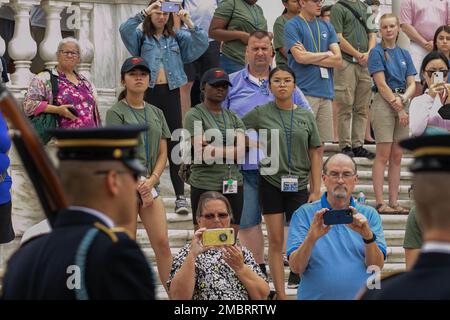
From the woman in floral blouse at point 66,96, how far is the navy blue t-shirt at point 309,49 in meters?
2.18

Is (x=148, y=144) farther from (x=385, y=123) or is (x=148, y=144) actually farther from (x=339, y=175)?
(x=385, y=123)

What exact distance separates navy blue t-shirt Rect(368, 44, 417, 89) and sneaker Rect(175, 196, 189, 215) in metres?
2.53

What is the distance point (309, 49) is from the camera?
11922mm

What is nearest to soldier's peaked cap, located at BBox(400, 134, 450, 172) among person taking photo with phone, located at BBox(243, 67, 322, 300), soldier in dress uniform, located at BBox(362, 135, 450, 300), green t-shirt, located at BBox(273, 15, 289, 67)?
soldier in dress uniform, located at BBox(362, 135, 450, 300)

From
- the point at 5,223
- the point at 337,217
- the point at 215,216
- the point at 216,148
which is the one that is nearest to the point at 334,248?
the point at 337,217

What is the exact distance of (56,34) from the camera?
460 inches

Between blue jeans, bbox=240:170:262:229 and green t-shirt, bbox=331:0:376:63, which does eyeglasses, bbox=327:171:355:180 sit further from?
green t-shirt, bbox=331:0:376:63

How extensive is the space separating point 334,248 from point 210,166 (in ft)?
6.73

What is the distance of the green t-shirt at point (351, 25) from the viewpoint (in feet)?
43.0

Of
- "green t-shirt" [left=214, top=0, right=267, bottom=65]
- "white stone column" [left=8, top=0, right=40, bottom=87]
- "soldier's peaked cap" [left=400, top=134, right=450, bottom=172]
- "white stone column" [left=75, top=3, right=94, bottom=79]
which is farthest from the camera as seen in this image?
"green t-shirt" [left=214, top=0, right=267, bottom=65]

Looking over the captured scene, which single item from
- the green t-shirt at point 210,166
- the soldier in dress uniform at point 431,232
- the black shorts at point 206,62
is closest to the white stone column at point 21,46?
the black shorts at point 206,62

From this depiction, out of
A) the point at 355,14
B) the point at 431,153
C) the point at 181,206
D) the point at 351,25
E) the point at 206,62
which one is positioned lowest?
the point at 181,206

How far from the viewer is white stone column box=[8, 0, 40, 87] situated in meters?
11.4
